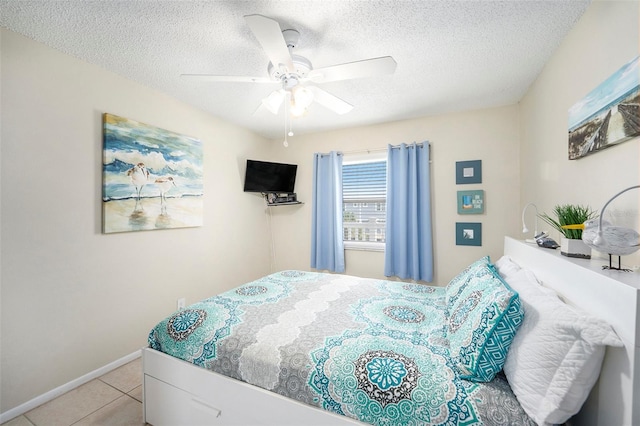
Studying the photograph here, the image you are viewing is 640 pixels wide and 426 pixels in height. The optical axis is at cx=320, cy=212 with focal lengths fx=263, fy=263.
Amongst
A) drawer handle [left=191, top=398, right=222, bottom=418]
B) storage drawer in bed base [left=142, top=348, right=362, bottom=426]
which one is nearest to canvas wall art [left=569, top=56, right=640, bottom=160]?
storage drawer in bed base [left=142, top=348, right=362, bottom=426]

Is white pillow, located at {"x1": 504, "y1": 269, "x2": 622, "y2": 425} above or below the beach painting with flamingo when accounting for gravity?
below

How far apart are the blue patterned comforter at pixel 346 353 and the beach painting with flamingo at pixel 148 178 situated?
3.64 feet

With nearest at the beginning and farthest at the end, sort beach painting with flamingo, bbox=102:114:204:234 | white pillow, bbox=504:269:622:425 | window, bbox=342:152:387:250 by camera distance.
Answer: white pillow, bbox=504:269:622:425 < beach painting with flamingo, bbox=102:114:204:234 < window, bbox=342:152:387:250

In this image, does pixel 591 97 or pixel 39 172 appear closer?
pixel 591 97

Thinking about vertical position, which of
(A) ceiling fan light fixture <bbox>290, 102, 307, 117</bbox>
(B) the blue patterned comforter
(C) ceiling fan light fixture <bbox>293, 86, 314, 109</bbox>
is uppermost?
(C) ceiling fan light fixture <bbox>293, 86, 314, 109</bbox>

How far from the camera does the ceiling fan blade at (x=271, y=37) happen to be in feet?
4.05

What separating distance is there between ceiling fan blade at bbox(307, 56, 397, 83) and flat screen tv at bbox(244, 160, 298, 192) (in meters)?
2.01

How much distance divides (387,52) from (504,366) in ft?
6.47

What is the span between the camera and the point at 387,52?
6.21 ft

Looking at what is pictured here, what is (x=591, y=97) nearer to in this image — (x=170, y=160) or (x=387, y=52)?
(x=387, y=52)

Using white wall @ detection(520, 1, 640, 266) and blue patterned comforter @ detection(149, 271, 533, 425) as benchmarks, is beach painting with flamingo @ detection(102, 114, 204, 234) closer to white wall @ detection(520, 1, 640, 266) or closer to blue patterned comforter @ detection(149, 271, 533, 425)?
blue patterned comforter @ detection(149, 271, 533, 425)

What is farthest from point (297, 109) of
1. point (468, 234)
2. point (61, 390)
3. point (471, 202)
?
point (61, 390)

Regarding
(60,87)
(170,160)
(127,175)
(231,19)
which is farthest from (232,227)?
(231,19)

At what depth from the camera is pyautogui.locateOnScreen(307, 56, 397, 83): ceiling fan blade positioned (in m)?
1.48
